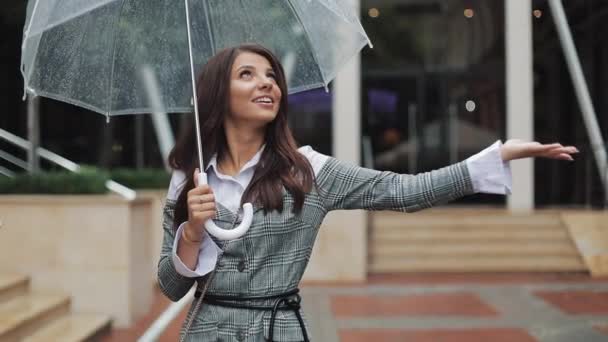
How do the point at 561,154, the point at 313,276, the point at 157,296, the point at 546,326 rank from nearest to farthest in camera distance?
the point at 561,154 → the point at 546,326 → the point at 157,296 → the point at 313,276

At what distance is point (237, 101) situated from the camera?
225 cm

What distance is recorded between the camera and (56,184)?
8.00 m

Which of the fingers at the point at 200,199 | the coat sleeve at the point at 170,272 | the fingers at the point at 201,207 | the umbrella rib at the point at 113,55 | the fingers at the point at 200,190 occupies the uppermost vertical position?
the umbrella rib at the point at 113,55

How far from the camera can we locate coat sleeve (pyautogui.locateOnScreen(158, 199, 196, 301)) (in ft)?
7.23

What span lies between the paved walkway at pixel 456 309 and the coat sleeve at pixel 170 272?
15.7ft

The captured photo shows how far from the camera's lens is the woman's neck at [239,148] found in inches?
90.4

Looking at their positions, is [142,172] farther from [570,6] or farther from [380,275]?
[570,6]

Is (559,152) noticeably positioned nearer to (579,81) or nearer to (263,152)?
(263,152)

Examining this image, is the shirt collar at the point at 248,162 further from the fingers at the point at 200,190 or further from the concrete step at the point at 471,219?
the concrete step at the point at 471,219

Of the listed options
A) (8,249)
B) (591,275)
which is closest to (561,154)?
(8,249)

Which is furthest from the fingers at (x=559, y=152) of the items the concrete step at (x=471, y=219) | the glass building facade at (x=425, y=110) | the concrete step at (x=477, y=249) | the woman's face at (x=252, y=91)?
the glass building facade at (x=425, y=110)

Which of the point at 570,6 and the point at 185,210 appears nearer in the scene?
the point at 185,210

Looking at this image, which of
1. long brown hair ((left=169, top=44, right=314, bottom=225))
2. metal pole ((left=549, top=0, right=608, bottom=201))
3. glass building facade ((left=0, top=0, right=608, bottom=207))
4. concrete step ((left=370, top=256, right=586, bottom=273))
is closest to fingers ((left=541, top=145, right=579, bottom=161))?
long brown hair ((left=169, top=44, right=314, bottom=225))

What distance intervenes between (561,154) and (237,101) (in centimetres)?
93
